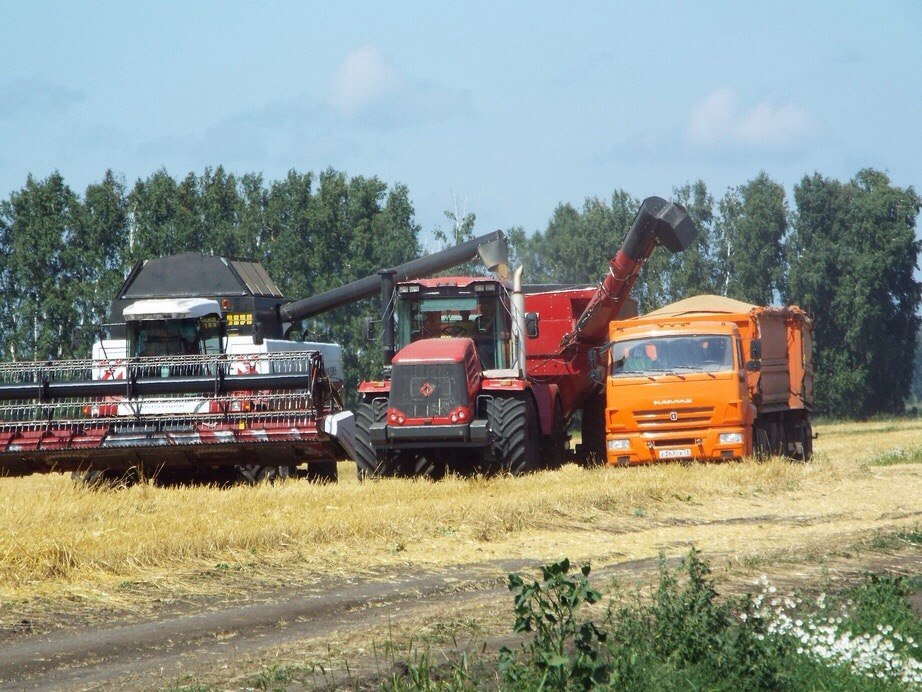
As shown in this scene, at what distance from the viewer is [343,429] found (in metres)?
17.6

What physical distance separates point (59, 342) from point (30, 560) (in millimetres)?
45580

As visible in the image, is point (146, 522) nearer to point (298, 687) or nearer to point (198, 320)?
point (298, 687)

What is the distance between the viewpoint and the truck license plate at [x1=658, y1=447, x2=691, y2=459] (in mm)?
20234

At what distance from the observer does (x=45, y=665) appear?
729 cm

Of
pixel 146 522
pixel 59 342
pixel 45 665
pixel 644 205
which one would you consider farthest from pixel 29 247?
pixel 45 665

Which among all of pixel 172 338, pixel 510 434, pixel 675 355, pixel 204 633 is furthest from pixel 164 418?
pixel 204 633

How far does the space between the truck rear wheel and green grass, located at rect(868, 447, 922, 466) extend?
25.8 feet

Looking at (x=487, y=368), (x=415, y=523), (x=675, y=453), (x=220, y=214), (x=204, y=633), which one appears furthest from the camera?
(x=220, y=214)

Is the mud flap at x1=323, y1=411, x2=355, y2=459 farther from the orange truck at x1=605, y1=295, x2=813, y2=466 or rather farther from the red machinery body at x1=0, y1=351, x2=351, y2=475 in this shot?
the orange truck at x1=605, y1=295, x2=813, y2=466

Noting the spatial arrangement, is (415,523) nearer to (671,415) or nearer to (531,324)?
(531,324)

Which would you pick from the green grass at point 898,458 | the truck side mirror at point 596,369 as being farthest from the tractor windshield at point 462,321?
the green grass at point 898,458

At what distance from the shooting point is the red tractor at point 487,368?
18.6 m

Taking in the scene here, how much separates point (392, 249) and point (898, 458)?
124 feet

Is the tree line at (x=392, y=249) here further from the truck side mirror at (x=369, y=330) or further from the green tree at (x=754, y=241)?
the truck side mirror at (x=369, y=330)
